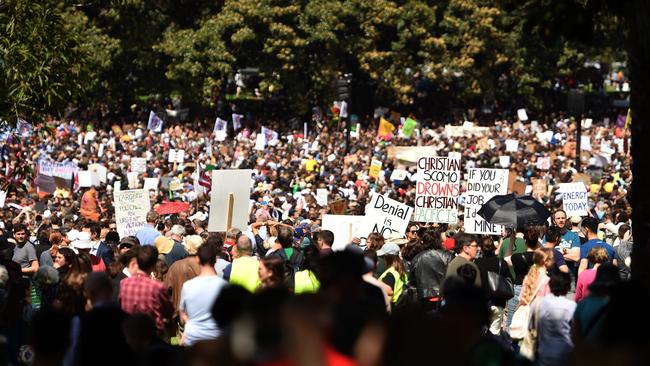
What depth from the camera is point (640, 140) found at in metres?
9.32

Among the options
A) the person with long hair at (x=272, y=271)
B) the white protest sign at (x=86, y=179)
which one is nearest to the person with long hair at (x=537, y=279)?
the person with long hair at (x=272, y=271)

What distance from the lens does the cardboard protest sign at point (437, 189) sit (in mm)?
18984

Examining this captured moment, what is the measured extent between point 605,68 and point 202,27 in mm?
17870

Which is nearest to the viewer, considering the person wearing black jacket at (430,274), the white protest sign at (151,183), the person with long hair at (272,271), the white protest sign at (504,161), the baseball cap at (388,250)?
the person with long hair at (272,271)

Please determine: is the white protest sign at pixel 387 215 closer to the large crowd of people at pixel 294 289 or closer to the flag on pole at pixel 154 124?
the large crowd of people at pixel 294 289

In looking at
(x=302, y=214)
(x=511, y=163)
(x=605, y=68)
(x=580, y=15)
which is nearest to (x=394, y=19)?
(x=605, y=68)

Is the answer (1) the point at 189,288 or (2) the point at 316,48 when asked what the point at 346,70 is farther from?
(1) the point at 189,288

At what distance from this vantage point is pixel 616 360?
5074 millimetres

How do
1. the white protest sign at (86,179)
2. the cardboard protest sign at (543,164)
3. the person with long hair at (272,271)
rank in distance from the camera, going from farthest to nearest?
the cardboard protest sign at (543,164) < the white protest sign at (86,179) < the person with long hair at (272,271)

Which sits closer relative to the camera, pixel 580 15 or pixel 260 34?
pixel 580 15

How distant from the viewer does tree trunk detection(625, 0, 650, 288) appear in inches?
363

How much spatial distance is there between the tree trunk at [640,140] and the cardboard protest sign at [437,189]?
951cm

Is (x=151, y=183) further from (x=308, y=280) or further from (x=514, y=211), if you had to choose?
(x=308, y=280)

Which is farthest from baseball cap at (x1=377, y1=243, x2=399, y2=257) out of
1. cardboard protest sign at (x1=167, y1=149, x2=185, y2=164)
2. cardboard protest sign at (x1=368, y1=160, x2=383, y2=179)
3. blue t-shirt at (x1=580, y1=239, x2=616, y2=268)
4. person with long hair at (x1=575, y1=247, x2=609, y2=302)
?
cardboard protest sign at (x1=167, y1=149, x2=185, y2=164)
